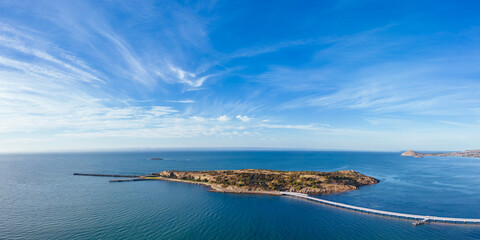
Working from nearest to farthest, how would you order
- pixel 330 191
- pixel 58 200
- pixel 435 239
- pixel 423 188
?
1. pixel 435 239
2. pixel 58 200
3. pixel 330 191
4. pixel 423 188

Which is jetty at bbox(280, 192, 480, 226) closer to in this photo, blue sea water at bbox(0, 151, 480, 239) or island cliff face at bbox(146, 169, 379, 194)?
blue sea water at bbox(0, 151, 480, 239)

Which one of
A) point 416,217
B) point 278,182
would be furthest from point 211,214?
point 416,217

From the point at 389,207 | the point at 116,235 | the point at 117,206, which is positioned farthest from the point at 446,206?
the point at 117,206

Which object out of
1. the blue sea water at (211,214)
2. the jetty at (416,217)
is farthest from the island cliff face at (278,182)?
the jetty at (416,217)

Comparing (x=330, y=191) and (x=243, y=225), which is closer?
(x=243, y=225)

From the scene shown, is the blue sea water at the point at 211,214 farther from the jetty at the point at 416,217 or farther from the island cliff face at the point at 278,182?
the island cliff face at the point at 278,182

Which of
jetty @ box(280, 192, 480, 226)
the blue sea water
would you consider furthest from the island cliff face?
jetty @ box(280, 192, 480, 226)

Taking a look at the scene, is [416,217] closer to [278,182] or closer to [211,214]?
[278,182]

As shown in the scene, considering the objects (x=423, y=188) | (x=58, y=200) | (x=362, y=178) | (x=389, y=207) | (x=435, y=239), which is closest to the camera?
(x=435, y=239)

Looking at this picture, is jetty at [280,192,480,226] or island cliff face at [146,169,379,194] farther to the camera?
island cliff face at [146,169,379,194]

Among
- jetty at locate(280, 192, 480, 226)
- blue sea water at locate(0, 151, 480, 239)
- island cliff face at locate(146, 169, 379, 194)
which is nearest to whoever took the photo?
blue sea water at locate(0, 151, 480, 239)

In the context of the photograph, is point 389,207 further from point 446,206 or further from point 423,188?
point 423,188
